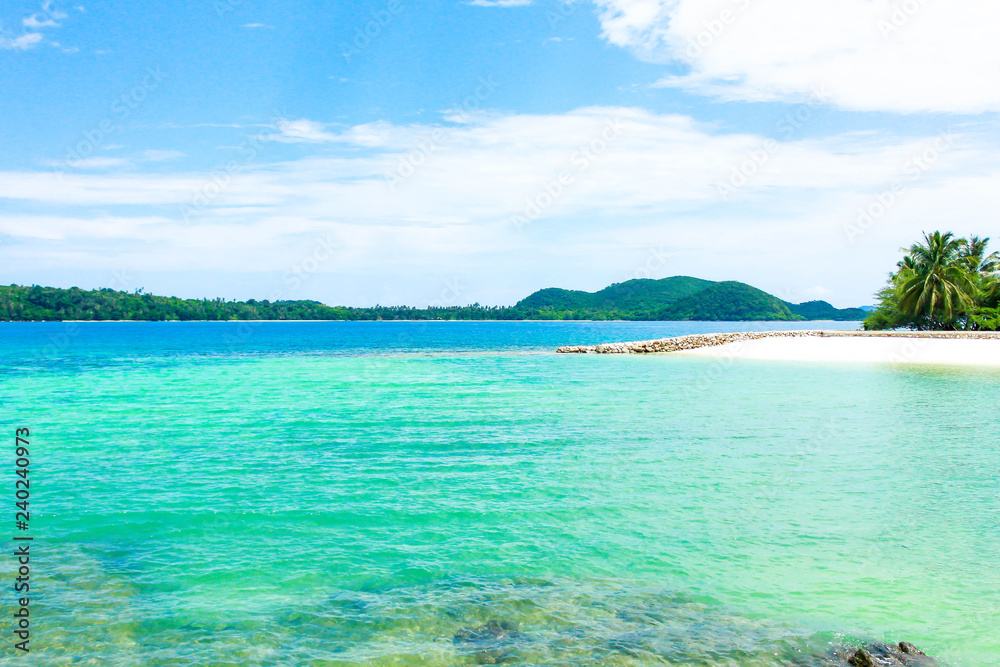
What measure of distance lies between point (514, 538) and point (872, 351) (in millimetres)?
47350

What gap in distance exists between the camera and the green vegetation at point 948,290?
6431 cm

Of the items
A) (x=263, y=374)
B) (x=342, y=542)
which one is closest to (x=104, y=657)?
(x=342, y=542)

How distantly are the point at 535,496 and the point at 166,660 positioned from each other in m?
6.75

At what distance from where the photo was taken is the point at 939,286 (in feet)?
212

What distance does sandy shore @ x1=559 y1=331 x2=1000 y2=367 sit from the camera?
1746 inches

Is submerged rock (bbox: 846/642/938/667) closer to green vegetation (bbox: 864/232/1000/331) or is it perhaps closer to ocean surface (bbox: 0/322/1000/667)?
ocean surface (bbox: 0/322/1000/667)

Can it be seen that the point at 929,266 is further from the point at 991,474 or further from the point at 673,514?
the point at 673,514

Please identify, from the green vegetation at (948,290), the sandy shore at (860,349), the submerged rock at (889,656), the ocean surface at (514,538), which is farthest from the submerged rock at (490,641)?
the green vegetation at (948,290)

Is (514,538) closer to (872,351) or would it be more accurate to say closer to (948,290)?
(872,351)

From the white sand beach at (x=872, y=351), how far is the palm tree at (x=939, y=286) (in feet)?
44.8

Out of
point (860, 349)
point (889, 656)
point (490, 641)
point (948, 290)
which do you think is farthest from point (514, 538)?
point (948, 290)

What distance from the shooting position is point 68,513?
11.1 m

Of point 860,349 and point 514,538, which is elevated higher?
point 860,349

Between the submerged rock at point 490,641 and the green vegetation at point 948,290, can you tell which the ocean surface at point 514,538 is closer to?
the submerged rock at point 490,641
